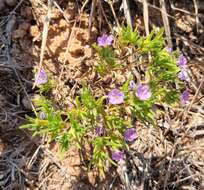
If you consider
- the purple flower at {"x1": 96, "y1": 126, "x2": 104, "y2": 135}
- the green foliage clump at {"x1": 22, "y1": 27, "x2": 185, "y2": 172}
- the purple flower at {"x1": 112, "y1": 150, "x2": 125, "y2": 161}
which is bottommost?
the purple flower at {"x1": 112, "y1": 150, "x2": 125, "y2": 161}

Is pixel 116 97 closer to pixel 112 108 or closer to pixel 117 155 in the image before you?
pixel 112 108

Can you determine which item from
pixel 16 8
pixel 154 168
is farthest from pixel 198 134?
pixel 16 8

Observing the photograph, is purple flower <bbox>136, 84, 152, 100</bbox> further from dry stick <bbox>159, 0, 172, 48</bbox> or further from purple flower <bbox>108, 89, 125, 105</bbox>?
dry stick <bbox>159, 0, 172, 48</bbox>

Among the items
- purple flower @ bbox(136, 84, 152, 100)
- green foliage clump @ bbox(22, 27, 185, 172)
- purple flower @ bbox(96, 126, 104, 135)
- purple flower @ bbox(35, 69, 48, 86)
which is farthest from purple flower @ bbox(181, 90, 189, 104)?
purple flower @ bbox(35, 69, 48, 86)

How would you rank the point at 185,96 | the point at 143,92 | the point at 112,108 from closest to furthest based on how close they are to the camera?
the point at 143,92 < the point at 112,108 < the point at 185,96

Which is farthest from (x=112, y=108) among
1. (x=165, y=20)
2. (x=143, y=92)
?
(x=165, y=20)

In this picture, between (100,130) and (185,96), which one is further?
(185,96)

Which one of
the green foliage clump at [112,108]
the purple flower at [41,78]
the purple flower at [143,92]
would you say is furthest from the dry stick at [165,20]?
the purple flower at [41,78]
